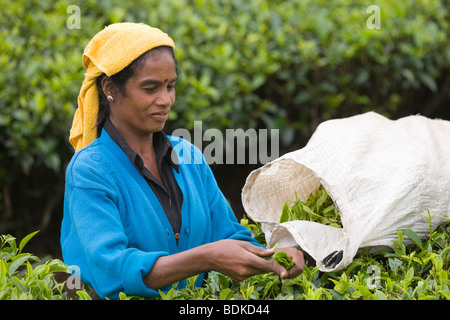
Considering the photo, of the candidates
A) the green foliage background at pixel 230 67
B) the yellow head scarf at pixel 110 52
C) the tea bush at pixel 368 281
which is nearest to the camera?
the tea bush at pixel 368 281

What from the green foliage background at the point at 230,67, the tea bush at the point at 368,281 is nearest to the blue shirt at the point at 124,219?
the tea bush at the point at 368,281

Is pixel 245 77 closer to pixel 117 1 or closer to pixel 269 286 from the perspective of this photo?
pixel 117 1

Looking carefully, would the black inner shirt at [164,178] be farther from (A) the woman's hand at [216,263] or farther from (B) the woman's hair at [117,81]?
(A) the woman's hand at [216,263]

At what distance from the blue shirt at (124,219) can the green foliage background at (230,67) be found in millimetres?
1936

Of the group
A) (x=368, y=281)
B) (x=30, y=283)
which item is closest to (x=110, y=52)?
(x=30, y=283)

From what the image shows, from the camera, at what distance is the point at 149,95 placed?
225 centimetres

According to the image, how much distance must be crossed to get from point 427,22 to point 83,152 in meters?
4.45

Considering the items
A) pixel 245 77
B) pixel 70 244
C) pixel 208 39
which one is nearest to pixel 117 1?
pixel 208 39

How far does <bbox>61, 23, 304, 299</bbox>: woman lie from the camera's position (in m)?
1.95

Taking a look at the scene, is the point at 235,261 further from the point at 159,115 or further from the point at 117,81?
the point at 117,81

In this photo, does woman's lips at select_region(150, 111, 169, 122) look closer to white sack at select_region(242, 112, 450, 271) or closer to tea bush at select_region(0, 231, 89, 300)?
white sack at select_region(242, 112, 450, 271)

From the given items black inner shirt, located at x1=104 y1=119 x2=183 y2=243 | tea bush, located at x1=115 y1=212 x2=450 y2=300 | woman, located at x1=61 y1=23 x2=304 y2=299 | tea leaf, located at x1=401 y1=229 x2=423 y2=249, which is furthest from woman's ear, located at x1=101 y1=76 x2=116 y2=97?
tea leaf, located at x1=401 y1=229 x2=423 y2=249

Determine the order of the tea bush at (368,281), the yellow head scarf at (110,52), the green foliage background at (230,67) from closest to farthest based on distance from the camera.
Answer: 1. the tea bush at (368,281)
2. the yellow head scarf at (110,52)
3. the green foliage background at (230,67)

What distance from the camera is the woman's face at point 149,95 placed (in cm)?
223
